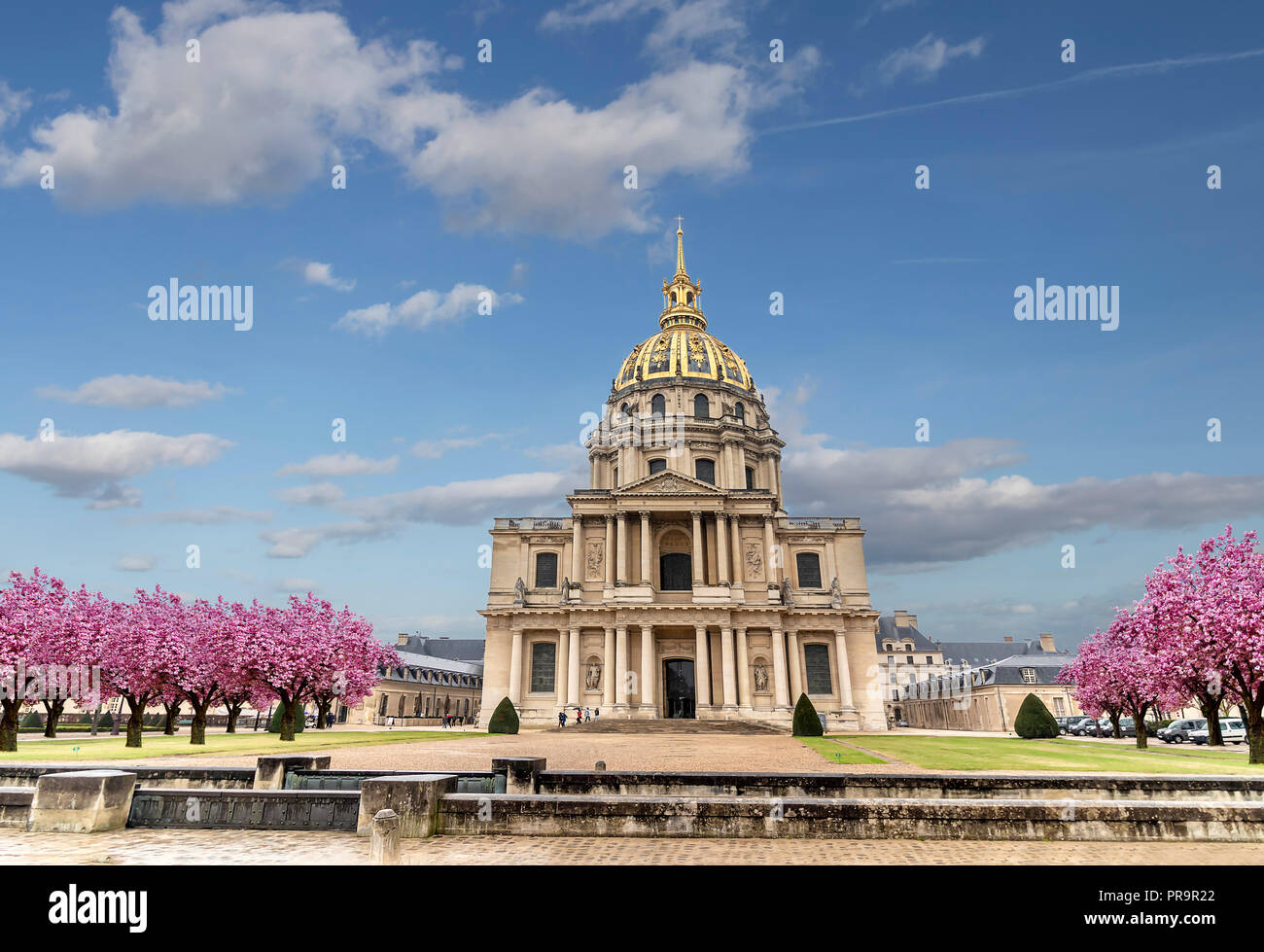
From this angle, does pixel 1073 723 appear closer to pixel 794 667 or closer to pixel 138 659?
pixel 794 667

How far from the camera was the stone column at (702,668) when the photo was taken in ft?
160

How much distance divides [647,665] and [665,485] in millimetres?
12809

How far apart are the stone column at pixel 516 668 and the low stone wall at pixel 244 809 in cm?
4156

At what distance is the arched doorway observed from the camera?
2042 inches

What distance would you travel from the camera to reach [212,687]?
1282 inches

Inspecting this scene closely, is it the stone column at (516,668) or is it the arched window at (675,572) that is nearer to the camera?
the stone column at (516,668)

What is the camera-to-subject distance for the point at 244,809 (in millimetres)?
10422

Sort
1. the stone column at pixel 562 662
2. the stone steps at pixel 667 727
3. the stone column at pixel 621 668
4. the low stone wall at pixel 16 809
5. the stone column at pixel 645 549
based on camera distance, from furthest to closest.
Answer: the stone column at pixel 645 549 < the stone column at pixel 562 662 < the stone column at pixel 621 668 < the stone steps at pixel 667 727 < the low stone wall at pixel 16 809

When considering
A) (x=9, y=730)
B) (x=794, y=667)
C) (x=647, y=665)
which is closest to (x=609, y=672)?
(x=647, y=665)

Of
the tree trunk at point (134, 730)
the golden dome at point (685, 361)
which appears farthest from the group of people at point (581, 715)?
the golden dome at point (685, 361)

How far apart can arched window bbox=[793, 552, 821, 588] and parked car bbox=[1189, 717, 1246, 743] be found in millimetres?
23327

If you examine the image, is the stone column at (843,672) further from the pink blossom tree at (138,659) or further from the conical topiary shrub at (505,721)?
the pink blossom tree at (138,659)

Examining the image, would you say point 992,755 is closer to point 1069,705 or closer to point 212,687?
point 212,687
